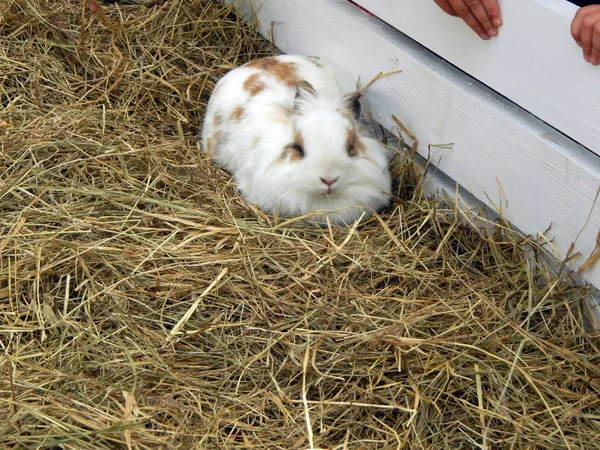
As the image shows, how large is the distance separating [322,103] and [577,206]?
1.10 m

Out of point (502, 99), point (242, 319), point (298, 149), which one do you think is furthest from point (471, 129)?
point (242, 319)

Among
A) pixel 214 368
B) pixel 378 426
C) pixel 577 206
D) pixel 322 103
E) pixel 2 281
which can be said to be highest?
pixel 577 206

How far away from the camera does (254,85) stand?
341 centimetres

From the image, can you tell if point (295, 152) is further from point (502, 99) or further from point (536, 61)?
point (536, 61)

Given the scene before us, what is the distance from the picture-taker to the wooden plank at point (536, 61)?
2332 millimetres

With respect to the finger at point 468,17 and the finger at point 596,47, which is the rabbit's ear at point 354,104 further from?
the finger at point 596,47

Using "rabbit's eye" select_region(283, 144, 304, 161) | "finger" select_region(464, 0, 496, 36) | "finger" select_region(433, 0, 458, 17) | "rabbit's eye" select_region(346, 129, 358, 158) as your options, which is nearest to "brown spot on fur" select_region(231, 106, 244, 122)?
"rabbit's eye" select_region(283, 144, 304, 161)

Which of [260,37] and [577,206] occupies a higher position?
[577,206]

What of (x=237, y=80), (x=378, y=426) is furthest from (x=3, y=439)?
(x=237, y=80)

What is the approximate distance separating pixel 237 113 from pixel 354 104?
0.56 metres

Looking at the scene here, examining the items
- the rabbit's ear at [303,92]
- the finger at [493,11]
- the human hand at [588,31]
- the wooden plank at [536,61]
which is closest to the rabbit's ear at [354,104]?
the rabbit's ear at [303,92]

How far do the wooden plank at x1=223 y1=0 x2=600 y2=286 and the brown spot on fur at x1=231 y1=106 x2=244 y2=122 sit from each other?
1.61ft

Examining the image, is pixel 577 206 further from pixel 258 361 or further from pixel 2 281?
pixel 2 281

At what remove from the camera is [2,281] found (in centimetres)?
269
